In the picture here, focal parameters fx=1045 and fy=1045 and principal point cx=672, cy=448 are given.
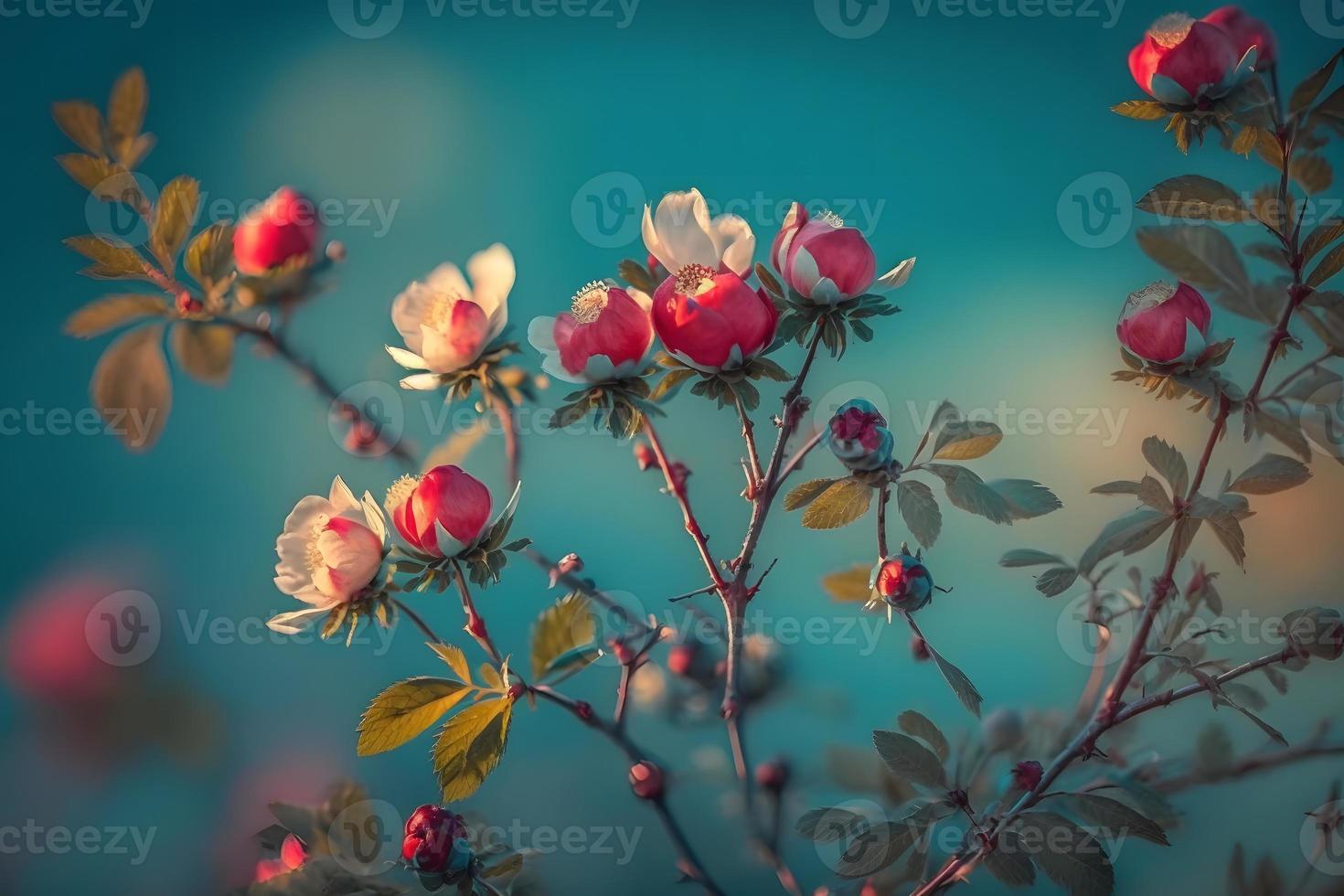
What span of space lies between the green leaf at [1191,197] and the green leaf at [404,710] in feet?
1.56

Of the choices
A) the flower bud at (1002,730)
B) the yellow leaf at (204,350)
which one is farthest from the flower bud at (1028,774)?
the yellow leaf at (204,350)

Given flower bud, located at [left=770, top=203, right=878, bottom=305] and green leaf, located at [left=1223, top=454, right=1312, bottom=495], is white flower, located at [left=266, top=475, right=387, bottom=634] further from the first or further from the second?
green leaf, located at [left=1223, top=454, right=1312, bottom=495]

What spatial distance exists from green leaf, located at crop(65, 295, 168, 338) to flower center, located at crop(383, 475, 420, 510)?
20 cm

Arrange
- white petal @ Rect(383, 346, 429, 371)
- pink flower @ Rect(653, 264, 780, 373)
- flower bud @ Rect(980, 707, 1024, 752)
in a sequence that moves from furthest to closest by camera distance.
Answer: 1. flower bud @ Rect(980, 707, 1024, 752)
2. white petal @ Rect(383, 346, 429, 371)
3. pink flower @ Rect(653, 264, 780, 373)

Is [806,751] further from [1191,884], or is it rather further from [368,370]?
[368,370]

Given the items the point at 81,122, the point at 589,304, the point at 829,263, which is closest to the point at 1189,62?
the point at 829,263

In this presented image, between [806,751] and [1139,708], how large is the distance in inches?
15.7

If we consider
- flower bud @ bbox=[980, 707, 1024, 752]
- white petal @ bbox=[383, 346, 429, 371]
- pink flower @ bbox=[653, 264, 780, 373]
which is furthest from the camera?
flower bud @ bbox=[980, 707, 1024, 752]

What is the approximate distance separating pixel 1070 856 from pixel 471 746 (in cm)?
33

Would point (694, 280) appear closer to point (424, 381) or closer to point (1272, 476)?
point (424, 381)

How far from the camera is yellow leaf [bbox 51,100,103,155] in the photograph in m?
0.67

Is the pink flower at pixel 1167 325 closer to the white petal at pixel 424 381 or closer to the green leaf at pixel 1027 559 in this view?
the green leaf at pixel 1027 559

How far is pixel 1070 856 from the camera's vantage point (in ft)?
1.84

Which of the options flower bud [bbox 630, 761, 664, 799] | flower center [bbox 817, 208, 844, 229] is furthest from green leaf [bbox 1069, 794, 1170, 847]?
flower center [bbox 817, 208, 844, 229]
